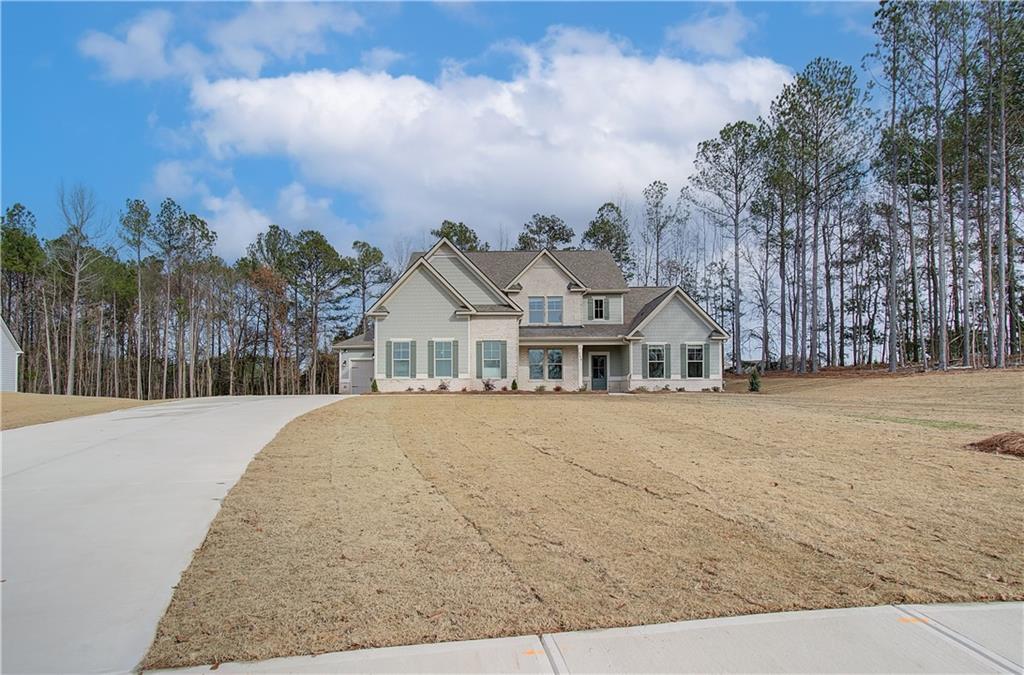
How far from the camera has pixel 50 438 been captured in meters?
12.3

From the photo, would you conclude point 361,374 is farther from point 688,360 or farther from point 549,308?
point 688,360

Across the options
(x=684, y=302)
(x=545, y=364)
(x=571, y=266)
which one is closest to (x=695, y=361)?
(x=684, y=302)

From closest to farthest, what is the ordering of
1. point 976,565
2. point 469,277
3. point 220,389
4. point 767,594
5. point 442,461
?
point 767,594
point 976,565
point 442,461
point 469,277
point 220,389

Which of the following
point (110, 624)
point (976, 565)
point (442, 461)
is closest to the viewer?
point (110, 624)

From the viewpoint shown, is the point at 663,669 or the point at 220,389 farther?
the point at 220,389

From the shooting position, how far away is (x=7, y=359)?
3516 cm

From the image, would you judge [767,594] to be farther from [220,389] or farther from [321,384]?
[220,389]

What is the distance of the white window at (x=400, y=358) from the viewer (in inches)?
1117

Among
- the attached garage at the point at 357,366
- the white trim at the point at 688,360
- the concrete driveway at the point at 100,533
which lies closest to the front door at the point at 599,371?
the white trim at the point at 688,360

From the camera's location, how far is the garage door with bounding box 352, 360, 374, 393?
101 ft

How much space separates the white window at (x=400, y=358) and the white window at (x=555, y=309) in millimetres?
7527

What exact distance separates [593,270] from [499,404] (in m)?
16.4

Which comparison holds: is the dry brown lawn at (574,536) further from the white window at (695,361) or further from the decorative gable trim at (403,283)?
the white window at (695,361)

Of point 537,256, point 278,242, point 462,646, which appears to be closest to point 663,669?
point 462,646
